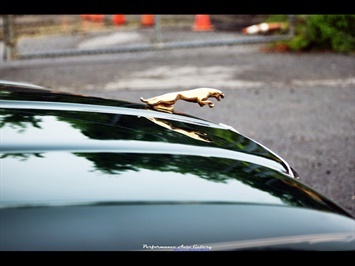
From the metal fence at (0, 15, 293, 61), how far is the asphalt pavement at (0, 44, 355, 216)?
16 centimetres

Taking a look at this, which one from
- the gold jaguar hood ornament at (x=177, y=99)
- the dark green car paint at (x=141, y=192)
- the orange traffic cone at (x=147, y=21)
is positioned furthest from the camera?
the orange traffic cone at (x=147, y=21)

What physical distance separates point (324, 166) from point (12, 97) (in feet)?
11.3

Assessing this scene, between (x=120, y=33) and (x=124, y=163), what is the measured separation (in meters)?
9.63

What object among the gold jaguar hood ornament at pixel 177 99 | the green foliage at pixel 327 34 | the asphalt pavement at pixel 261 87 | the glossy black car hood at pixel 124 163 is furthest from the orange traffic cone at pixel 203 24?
the glossy black car hood at pixel 124 163

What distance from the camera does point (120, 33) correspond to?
10.8 metres

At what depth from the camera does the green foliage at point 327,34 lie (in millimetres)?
8719

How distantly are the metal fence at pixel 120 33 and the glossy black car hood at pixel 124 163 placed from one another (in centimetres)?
764

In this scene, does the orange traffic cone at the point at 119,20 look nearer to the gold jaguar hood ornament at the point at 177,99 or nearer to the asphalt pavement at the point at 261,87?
the asphalt pavement at the point at 261,87

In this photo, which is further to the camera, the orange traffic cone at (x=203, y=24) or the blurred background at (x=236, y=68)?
the orange traffic cone at (x=203, y=24)

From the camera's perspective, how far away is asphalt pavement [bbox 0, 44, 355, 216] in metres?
5.08

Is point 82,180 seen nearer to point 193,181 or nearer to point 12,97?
point 193,181

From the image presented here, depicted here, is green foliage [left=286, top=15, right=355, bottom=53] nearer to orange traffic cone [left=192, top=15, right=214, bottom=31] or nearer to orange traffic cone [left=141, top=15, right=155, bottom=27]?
orange traffic cone [left=192, top=15, right=214, bottom=31]

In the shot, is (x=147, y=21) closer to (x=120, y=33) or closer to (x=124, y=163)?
(x=120, y=33)

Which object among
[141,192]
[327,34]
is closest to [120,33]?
[327,34]
